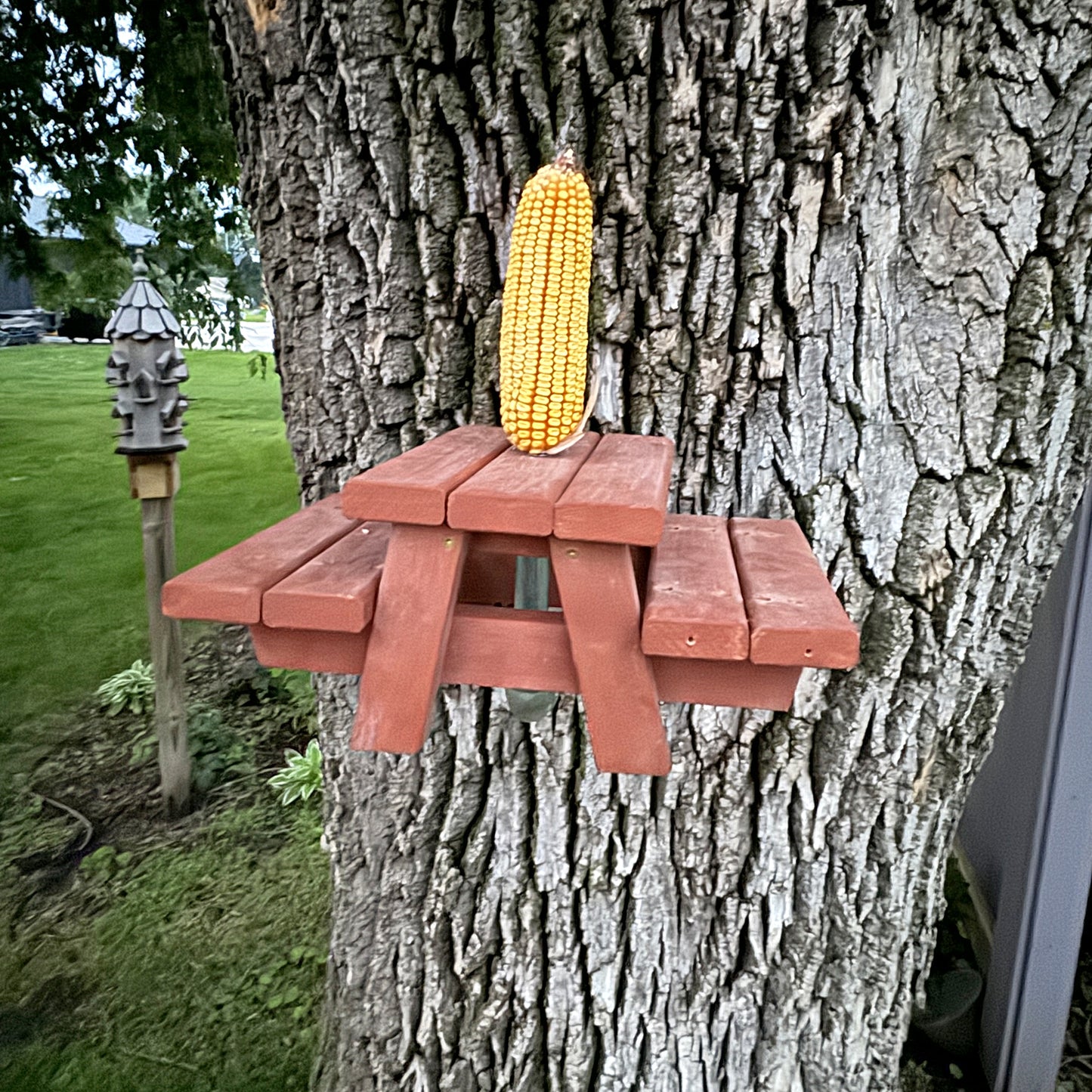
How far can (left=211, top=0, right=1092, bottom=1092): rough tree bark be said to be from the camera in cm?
99

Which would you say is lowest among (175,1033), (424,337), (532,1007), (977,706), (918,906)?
(175,1033)

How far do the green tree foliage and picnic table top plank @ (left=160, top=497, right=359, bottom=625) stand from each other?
2184 mm

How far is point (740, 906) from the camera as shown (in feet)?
4.11

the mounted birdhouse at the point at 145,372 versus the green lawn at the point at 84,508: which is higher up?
the mounted birdhouse at the point at 145,372

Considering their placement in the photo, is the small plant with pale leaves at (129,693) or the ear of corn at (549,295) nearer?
the ear of corn at (549,295)

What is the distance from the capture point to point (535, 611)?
826 mm

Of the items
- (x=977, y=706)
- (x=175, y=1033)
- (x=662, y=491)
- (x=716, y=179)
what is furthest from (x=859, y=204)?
(x=175, y=1033)

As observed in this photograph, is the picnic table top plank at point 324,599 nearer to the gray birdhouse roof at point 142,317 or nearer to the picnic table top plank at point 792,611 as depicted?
the picnic table top plank at point 792,611

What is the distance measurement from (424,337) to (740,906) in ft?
3.04

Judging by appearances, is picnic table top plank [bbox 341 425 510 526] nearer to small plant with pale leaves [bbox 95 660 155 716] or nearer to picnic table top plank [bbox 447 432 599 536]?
picnic table top plank [bbox 447 432 599 536]

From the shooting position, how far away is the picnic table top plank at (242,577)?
2.39 feet

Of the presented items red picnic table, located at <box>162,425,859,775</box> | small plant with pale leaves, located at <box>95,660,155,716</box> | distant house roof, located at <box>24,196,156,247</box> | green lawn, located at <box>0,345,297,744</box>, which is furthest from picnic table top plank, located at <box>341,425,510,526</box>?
small plant with pale leaves, located at <box>95,660,155,716</box>

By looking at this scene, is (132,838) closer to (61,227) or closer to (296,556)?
(61,227)

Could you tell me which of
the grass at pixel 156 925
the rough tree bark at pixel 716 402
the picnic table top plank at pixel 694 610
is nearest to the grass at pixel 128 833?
the grass at pixel 156 925
